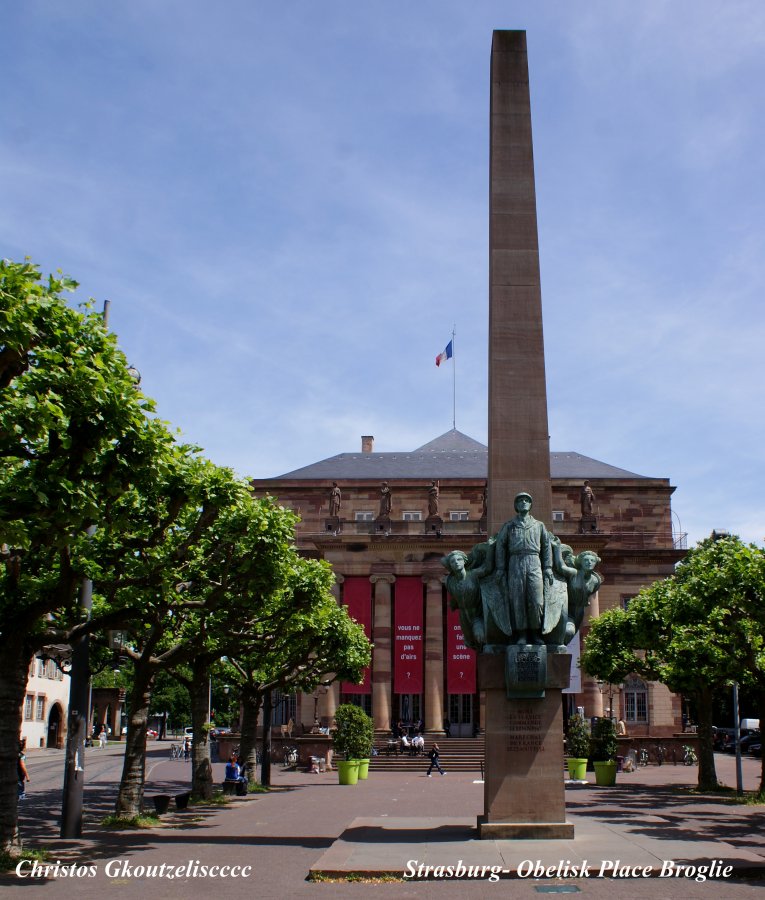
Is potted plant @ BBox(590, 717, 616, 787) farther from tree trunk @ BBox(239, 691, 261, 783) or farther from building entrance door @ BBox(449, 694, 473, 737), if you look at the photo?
building entrance door @ BBox(449, 694, 473, 737)

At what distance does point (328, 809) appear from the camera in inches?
1053

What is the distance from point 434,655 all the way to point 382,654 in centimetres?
328

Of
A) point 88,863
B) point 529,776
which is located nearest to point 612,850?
point 529,776

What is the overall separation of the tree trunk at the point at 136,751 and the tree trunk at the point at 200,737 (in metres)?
5.05

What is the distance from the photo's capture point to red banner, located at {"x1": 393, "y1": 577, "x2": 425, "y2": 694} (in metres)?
57.5

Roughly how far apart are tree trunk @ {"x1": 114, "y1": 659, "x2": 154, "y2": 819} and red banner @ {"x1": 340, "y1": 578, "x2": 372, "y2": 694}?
36.2m

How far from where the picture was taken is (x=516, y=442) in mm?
16797

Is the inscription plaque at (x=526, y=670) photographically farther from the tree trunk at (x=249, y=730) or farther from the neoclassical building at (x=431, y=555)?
A: the neoclassical building at (x=431, y=555)

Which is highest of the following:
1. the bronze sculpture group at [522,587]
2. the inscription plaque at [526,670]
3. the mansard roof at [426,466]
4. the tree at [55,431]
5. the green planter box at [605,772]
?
the mansard roof at [426,466]

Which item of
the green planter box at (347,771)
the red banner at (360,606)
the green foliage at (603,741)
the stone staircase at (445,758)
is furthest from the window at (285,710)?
the green foliage at (603,741)

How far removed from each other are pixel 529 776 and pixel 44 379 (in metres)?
9.49

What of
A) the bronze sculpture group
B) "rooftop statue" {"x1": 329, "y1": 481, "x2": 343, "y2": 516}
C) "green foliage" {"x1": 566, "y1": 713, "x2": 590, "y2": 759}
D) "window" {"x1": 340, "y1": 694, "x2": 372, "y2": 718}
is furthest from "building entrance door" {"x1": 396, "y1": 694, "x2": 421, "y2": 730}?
the bronze sculpture group

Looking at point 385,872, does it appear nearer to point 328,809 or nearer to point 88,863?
point 88,863

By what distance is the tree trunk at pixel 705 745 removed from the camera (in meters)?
33.9
